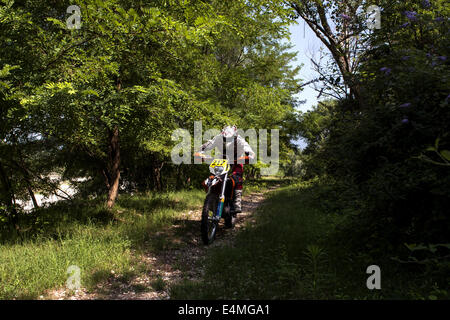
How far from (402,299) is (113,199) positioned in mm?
7402

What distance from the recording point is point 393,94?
3.85 metres

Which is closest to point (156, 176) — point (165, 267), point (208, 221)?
point (208, 221)

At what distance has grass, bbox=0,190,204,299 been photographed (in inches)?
136

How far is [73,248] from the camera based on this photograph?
446 cm

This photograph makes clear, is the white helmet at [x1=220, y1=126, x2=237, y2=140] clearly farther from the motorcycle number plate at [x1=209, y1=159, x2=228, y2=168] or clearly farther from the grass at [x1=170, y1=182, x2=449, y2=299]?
the grass at [x1=170, y1=182, x2=449, y2=299]

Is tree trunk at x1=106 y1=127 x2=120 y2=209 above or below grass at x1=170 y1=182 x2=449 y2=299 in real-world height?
above

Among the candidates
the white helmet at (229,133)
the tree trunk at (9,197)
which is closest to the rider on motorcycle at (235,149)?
the white helmet at (229,133)

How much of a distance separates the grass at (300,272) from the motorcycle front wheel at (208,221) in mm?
374

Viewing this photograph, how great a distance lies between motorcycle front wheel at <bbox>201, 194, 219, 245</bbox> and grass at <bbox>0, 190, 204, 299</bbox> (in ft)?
3.13

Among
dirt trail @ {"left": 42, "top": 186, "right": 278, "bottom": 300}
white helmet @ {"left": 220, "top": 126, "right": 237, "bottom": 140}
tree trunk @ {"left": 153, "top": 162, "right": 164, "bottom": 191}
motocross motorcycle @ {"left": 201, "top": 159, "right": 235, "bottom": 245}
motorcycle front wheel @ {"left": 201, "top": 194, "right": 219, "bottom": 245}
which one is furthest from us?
tree trunk @ {"left": 153, "top": 162, "right": 164, "bottom": 191}

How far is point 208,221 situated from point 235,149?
67.0 inches

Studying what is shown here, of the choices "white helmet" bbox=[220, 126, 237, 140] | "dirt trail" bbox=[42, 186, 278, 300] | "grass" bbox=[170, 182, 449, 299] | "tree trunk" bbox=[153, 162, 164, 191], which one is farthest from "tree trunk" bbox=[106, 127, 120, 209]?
"tree trunk" bbox=[153, 162, 164, 191]

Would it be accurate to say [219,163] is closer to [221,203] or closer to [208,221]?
[221,203]
